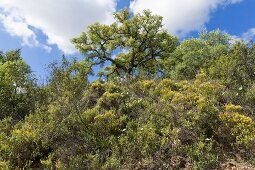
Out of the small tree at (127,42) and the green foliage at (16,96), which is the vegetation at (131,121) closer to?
the green foliage at (16,96)

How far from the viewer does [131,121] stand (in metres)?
15.6

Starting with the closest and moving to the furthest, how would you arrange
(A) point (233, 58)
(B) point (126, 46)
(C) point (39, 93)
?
(C) point (39, 93) → (A) point (233, 58) → (B) point (126, 46)

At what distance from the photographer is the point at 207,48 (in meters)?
32.4

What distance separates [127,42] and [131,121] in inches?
977

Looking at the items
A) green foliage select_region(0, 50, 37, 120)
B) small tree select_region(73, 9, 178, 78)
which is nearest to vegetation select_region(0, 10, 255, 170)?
green foliage select_region(0, 50, 37, 120)

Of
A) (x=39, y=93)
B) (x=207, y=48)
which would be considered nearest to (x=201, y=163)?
(x=39, y=93)

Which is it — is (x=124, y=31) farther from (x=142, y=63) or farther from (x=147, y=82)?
(x=147, y=82)

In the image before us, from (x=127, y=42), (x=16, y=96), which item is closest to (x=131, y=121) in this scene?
(x=16, y=96)

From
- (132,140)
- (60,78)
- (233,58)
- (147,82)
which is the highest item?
(233,58)

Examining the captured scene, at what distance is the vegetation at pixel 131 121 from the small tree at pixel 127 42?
1867 centimetres

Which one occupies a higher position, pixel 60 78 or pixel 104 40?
pixel 104 40

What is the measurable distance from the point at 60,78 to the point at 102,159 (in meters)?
4.70

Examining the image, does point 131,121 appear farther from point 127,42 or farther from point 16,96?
point 127,42

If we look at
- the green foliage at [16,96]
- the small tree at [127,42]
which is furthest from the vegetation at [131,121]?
the small tree at [127,42]
